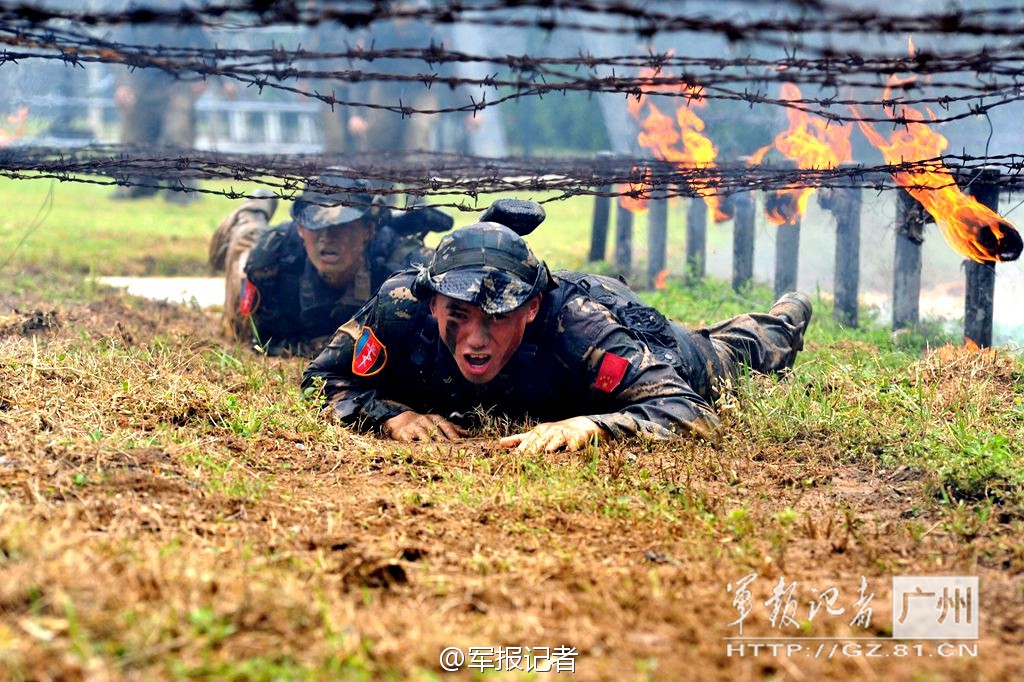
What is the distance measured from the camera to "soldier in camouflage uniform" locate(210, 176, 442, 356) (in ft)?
28.6

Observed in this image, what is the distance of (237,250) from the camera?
10.0 m

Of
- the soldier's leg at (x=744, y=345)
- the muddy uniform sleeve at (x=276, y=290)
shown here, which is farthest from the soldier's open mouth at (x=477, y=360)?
the muddy uniform sleeve at (x=276, y=290)

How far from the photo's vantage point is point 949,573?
3.82m

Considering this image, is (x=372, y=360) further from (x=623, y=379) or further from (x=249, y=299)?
(x=249, y=299)

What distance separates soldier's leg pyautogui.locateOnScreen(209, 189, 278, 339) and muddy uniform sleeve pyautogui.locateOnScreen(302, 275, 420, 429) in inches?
116

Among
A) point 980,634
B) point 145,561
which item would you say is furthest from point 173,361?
point 980,634

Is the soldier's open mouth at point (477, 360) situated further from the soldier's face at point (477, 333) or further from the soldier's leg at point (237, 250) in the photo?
the soldier's leg at point (237, 250)

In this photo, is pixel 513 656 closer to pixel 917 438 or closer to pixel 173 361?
pixel 917 438

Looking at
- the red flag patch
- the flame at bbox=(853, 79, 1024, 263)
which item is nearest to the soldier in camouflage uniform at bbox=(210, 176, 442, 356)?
the red flag patch

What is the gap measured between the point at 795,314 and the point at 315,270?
12.1ft

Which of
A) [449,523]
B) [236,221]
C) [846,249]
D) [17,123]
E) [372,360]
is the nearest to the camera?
[449,523]

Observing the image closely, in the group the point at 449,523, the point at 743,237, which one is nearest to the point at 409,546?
the point at 449,523

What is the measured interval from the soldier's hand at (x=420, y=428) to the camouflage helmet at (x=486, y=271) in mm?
618

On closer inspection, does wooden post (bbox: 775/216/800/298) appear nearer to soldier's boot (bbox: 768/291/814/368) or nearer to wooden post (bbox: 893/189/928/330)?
wooden post (bbox: 893/189/928/330)
